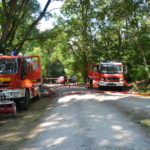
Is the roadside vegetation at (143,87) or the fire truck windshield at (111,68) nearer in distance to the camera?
the roadside vegetation at (143,87)

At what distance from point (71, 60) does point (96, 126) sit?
118ft

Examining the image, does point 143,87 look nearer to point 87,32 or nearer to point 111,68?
point 111,68

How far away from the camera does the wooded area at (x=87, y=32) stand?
723 inches

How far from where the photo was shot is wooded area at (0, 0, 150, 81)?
18375 millimetres

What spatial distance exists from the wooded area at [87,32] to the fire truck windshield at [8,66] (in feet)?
18.4

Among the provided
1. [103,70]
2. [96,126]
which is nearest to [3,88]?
[96,126]

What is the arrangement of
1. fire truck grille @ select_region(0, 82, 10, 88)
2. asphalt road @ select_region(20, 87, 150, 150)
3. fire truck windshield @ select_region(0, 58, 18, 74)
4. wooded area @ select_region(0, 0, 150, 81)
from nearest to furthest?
asphalt road @ select_region(20, 87, 150, 150) → fire truck grille @ select_region(0, 82, 10, 88) → fire truck windshield @ select_region(0, 58, 18, 74) → wooded area @ select_region(0, 0, 150, 81)

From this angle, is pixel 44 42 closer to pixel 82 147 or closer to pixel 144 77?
pixel 144 77

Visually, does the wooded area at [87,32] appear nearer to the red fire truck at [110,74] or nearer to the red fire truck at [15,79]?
the red fire truck at [110,74]

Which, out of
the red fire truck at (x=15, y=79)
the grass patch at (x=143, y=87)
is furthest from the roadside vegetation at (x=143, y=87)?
the red fire truck at (x=15, y=79)

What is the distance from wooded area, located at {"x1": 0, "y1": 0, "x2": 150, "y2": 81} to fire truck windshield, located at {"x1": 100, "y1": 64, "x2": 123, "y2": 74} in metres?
1.29

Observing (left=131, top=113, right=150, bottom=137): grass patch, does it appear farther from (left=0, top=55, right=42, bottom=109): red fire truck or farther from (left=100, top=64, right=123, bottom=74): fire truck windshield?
(left=100, top=64, right=123, bottom=74): fire truck windshield

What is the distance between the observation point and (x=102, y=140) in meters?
5.28

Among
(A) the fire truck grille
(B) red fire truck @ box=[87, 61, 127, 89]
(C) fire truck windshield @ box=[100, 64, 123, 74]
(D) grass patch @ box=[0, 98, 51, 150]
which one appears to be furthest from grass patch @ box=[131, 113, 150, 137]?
(C) fire truck windshield @ box=[100, 64, 123, 74]
